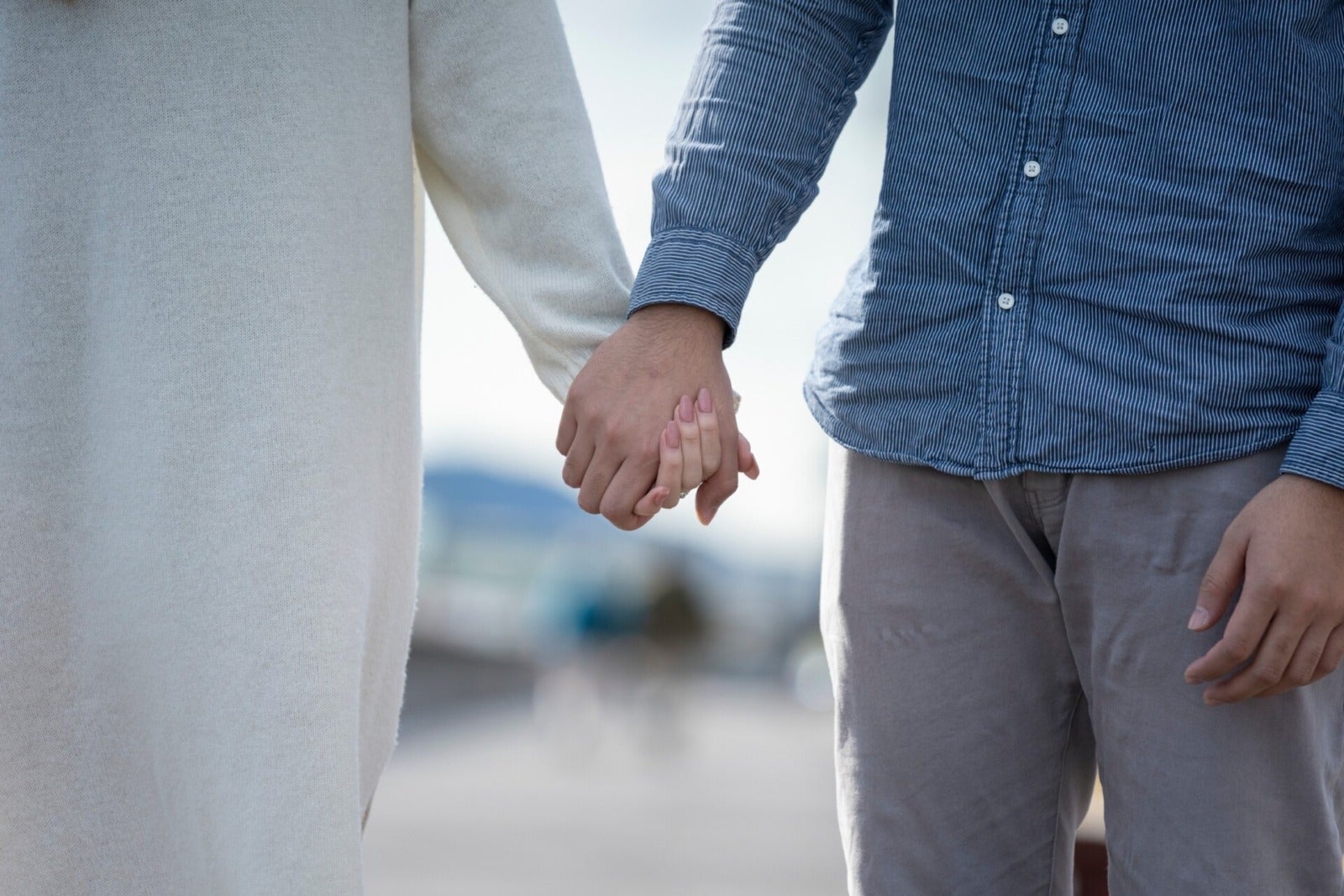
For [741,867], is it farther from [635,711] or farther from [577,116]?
[635,711]

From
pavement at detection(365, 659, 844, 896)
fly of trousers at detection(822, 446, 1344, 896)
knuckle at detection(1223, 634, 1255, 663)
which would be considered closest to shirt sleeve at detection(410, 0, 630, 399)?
fly of trousers at detection(822, 446, 1344, 896)

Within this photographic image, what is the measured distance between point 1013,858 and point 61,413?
1169mm

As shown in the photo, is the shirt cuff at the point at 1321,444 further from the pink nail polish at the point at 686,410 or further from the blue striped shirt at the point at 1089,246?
the pink nail polish at the point at 686,410

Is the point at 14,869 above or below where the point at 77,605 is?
below

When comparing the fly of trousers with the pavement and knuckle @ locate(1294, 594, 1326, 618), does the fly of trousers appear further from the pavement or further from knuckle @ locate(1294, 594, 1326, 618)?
the pavement

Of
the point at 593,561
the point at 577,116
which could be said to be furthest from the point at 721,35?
the point at 593,561

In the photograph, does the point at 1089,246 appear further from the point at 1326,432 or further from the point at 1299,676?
the point at 1299,676

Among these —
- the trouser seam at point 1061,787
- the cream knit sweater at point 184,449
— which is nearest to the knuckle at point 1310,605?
the trouser seam at point 1061,787

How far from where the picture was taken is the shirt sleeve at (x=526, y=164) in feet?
5.63

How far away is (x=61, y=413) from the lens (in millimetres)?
1482

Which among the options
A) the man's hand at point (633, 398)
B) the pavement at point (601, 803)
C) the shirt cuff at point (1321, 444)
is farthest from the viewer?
the pavement at point (601, 803)

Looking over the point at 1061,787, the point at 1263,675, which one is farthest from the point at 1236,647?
the point at 1061,787

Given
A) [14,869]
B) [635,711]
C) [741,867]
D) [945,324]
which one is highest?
[945,324]

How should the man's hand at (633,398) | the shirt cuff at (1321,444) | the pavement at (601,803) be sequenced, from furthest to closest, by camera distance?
the pavement at (601,803) < the man's hand at (633,398) < the shirt cuff at (1321,444)
